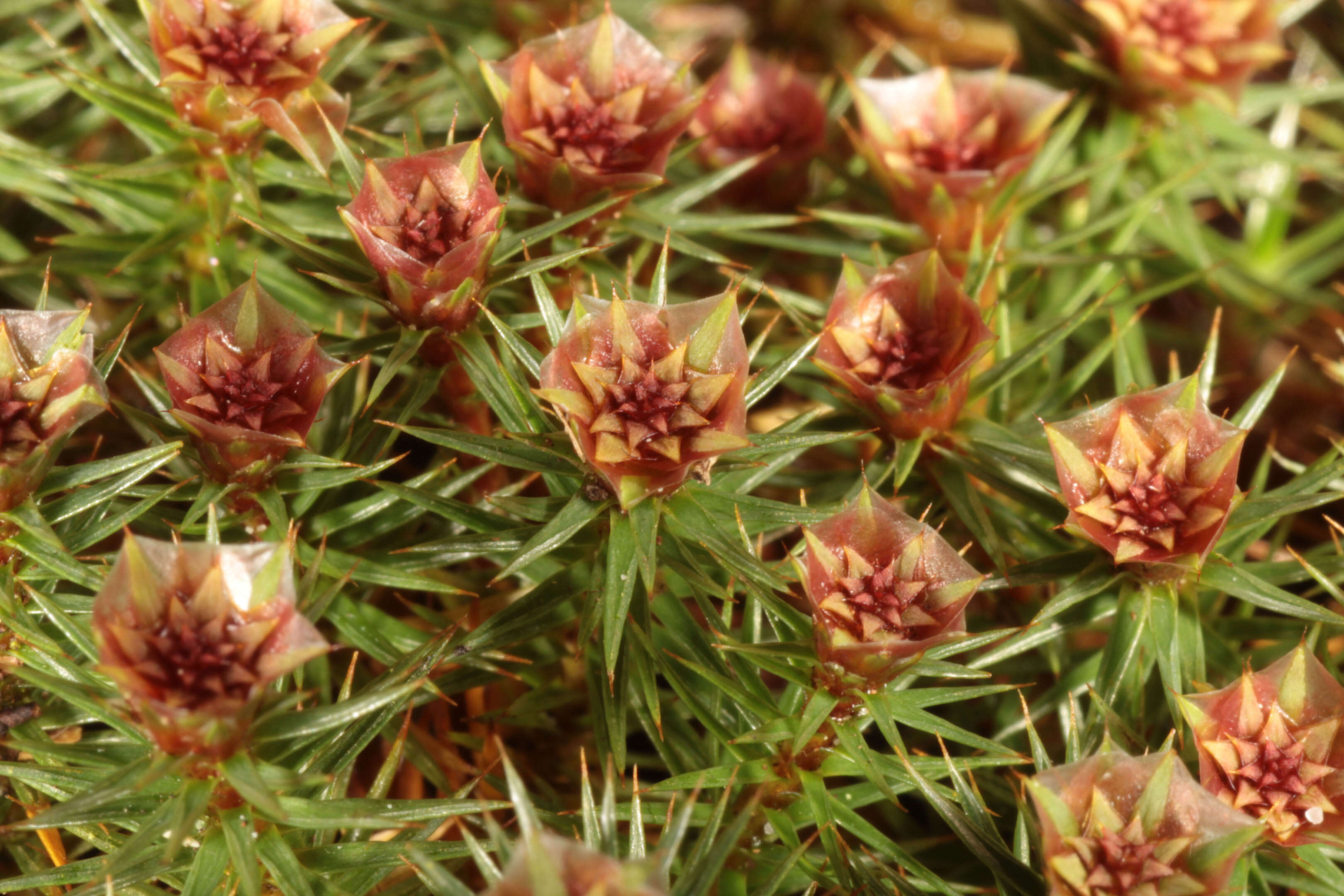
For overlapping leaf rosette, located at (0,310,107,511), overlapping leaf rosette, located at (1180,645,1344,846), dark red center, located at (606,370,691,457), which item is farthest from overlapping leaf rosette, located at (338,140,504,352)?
overlapping leaf rosette, located at (1180,645,1344,846)

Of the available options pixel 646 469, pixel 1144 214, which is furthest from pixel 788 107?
pixel 646 469

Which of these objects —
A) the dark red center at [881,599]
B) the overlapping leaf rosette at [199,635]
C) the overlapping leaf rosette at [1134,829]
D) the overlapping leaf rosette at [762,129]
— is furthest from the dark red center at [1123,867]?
the overlapping leaf rosette at [762,129]

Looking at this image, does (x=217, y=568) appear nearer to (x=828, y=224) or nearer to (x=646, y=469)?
(x=646, y=469)

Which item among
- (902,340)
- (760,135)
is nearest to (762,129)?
(760,135)

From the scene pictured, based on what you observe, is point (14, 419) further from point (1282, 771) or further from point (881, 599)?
point (1282, 771)

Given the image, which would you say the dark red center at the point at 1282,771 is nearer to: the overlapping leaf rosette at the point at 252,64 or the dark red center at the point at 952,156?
the dark red center at the point at 952,156

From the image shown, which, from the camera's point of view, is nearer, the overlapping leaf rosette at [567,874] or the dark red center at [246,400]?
the overlapping leaf rosette at [567,874]
